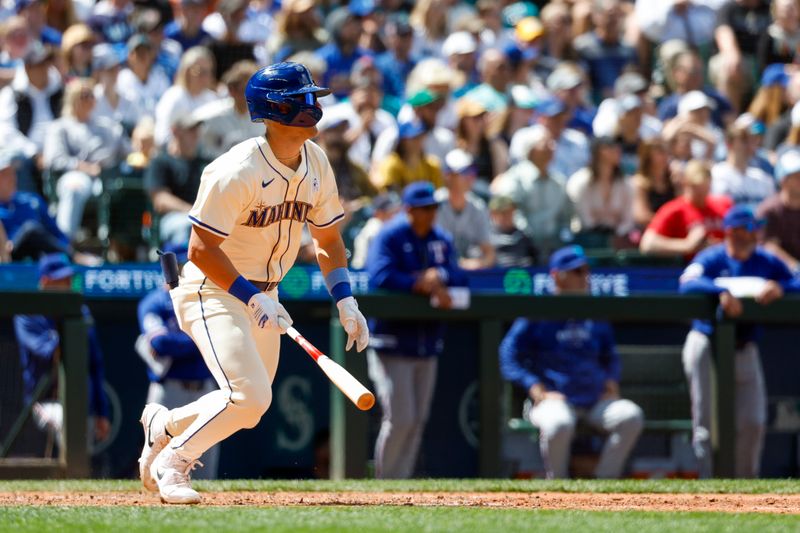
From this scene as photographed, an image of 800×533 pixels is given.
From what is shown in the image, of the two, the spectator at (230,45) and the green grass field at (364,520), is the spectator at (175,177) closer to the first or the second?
the spectator at (230,45)

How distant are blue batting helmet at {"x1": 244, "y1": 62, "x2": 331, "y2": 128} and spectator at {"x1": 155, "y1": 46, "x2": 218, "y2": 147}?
4807 mm

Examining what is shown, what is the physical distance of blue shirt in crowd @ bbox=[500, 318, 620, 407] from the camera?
29.8ft

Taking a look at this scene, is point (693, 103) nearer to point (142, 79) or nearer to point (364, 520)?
point (142, 79)

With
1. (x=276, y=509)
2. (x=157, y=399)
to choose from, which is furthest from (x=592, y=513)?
(x=157, y=399)

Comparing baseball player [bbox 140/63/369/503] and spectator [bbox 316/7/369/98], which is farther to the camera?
spectator [bbox 316/7/369/98]

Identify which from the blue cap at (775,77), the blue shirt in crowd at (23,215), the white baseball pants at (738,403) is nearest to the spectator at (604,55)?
the blue cap at (775,77)

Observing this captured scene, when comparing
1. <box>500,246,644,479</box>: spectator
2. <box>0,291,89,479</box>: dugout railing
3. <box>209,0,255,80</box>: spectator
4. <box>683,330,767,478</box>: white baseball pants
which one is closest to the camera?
<box>0,291,89,479</box>: dugout railing

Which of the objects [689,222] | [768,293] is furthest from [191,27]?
[768,293]

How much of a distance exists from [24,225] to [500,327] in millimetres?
3106

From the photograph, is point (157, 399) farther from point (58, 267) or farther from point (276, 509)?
point (276, 509)

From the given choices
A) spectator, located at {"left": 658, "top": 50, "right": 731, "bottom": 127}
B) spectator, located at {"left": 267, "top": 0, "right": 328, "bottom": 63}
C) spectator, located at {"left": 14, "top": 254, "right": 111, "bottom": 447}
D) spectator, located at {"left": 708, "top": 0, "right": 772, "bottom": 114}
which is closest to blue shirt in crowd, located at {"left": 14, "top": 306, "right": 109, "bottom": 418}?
spectator, located at {"left": 14, "top": 254, "right": 111, "bottom": 447}

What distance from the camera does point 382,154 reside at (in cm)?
1103

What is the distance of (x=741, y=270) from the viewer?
937 centimetres

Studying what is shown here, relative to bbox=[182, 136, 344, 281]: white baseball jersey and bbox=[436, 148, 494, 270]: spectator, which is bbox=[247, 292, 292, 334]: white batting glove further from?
bbox=[436, 148, 494, 270]: spectator
